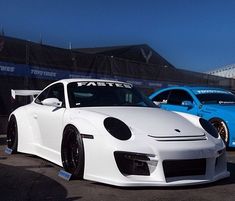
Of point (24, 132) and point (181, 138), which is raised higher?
point (181, 138)

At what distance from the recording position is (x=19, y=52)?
34.7 feet

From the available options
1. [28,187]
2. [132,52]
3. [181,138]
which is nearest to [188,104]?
[181,138]

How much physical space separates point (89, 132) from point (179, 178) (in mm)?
1079

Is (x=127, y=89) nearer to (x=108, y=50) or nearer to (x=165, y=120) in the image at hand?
(x=165, y=120)

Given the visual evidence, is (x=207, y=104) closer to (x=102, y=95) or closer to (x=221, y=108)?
(x=221, y=108)

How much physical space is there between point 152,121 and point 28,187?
154 cm

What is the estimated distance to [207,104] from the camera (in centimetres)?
879

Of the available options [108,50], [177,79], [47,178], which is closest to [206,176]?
[47,178]

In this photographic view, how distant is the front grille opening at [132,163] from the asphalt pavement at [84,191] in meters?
0.20

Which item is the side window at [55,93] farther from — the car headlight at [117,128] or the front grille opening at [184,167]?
the front grille opening at [184,167]

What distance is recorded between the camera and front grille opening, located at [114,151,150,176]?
4.43m

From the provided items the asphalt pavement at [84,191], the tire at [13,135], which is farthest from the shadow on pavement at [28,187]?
the tire at [13,135]

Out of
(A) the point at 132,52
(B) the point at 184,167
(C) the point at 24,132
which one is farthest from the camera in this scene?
(A) the point at 132,52

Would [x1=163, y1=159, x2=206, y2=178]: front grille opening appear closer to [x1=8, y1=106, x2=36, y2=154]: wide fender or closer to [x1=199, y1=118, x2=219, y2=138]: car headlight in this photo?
[x1=199, y1=118, x2=219, y2=138]: car headlight
